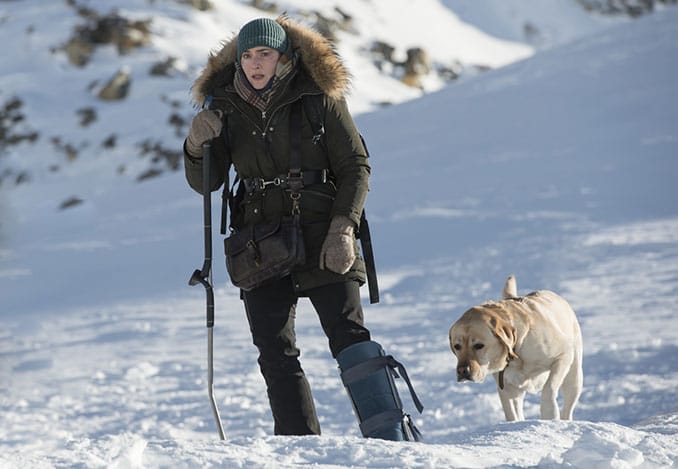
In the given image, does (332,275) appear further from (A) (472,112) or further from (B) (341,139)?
(A) (472,112)

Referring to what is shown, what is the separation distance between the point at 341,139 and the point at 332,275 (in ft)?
1.78

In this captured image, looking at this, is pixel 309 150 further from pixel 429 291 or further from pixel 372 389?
pixel 429 291

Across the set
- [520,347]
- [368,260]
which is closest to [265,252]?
[368,260]

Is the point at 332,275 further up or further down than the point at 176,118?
further up

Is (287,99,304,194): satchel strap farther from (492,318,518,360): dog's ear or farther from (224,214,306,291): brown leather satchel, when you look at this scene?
(492,318,518,360): dog's ear

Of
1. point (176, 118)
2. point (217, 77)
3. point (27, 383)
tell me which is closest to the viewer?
point (217, 77)

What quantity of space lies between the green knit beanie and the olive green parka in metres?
0.11

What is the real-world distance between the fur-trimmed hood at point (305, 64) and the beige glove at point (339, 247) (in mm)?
527

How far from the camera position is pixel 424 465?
249 cm

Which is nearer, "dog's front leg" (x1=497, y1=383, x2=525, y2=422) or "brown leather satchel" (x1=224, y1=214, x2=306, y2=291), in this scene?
"brown leather satchel" (x1=224, y1=214, x2=306, y2=291)

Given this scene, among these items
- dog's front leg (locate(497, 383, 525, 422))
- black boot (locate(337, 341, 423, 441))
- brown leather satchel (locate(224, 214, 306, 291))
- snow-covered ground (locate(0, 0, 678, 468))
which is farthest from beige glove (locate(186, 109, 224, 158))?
dog's front leg (locate(497, 383, 525, 422))

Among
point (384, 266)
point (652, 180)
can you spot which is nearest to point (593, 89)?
point (652, 180)

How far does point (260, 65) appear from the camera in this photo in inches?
134

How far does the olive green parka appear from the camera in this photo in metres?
3.41
